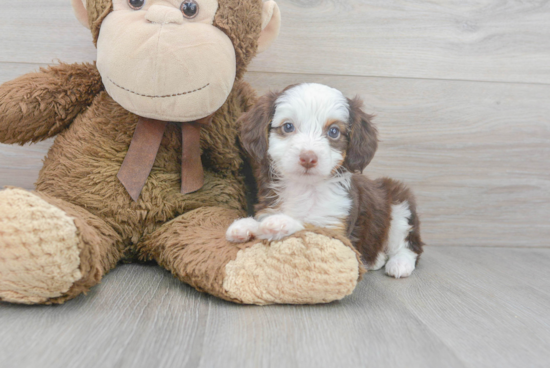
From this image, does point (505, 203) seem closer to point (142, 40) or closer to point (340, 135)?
point (340, 135)

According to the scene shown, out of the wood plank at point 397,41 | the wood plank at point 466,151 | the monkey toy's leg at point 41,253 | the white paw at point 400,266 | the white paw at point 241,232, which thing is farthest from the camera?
the wood plank at point 466,151

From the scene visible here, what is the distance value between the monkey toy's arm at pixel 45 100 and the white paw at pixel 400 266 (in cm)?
143

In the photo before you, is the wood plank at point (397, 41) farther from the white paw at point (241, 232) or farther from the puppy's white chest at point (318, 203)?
the white paw at point (241, 232)

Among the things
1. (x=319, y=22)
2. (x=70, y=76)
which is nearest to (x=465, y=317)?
(x=319, y=22)

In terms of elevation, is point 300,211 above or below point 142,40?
below

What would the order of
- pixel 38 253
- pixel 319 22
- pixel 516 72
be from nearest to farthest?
pixel 38 253
pixel 319 22
pixel 516 72

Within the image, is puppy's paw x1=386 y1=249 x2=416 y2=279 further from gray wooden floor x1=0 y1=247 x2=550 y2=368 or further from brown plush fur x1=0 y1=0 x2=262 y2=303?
brown plush fur x1=0 y1=0 x2=262 y2=303

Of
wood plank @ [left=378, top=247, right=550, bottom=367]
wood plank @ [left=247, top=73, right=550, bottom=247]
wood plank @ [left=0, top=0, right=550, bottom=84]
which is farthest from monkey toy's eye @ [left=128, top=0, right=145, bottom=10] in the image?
wood plank @ [left=378, top=247, right=550, bottom=367]

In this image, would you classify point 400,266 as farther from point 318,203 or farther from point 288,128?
point 288,128

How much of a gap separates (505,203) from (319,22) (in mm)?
1400

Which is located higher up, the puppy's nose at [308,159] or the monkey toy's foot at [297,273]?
the puppy's nose at [308,159]

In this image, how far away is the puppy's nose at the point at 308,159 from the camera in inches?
56.9

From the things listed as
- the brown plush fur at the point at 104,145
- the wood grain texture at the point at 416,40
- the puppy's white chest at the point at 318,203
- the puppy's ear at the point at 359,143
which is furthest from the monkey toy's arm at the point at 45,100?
the puppy's ear at the point at 359,143

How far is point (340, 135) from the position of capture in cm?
159
